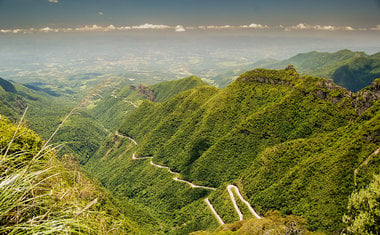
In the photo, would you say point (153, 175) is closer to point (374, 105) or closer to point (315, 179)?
point (315, 179)

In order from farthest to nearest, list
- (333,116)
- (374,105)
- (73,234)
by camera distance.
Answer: (333,116) < (374,105) < (73,234)

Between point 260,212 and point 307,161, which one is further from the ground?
point 307,161

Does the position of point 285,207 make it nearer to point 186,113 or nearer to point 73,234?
point 73,234

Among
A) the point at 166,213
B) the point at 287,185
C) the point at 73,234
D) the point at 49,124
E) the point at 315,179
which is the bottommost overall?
the point at 166,213

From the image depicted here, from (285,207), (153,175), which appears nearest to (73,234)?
(285,207)

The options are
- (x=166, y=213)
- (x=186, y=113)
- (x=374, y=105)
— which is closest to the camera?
(x=374, y=105)

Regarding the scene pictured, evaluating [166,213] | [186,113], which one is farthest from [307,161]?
[186,113]

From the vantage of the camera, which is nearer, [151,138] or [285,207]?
[285,207]
